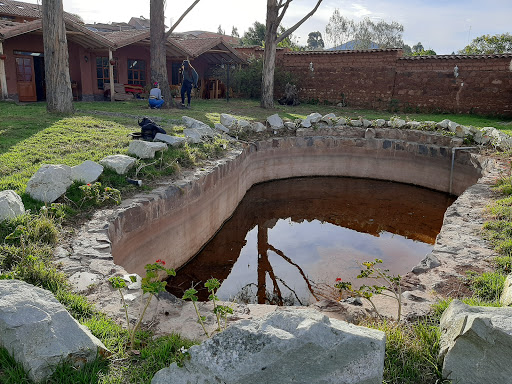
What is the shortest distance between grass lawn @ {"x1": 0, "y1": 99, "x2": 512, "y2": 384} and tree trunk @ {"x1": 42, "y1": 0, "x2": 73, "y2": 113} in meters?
1.47

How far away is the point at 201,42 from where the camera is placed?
19.9m

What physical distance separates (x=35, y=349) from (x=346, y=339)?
165 centimetres

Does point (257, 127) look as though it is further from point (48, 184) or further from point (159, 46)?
point (48, 184)

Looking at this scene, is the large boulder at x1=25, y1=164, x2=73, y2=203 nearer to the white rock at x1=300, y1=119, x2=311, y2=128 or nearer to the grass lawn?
the grass lawn

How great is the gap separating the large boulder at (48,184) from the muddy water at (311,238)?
77.2 inches

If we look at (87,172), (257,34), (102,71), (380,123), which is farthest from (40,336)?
(257,34)

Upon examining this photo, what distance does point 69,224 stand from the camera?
179 inches

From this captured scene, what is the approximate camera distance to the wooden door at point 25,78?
1544 centimetres

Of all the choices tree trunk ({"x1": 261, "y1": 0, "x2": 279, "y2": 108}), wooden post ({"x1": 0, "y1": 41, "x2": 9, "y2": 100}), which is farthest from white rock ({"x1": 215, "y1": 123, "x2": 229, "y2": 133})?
wooden post ({"x1": 0, "y1": 41, "x2": 9, "y2": 100})

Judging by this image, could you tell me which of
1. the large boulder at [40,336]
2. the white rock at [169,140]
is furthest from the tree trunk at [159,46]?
the large boulder at [40,336]

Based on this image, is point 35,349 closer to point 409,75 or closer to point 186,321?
point 186,321

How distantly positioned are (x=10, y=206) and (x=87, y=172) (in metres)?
1.29

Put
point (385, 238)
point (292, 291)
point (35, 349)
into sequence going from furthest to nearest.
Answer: point (385, 238)
point (292, 291)
point (35, 349)

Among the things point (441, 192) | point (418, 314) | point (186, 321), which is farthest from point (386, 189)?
point (186, 321)
